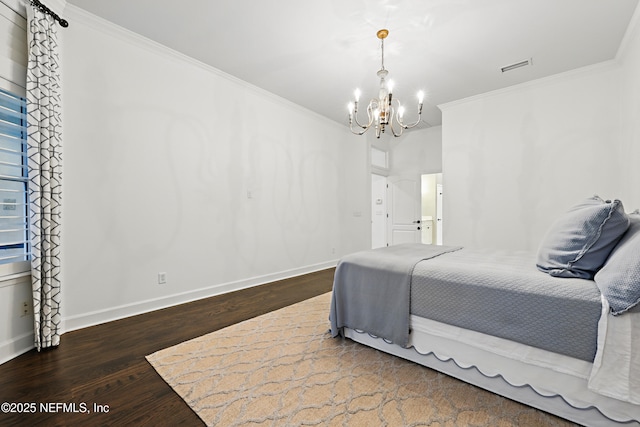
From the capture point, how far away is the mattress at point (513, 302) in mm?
1358

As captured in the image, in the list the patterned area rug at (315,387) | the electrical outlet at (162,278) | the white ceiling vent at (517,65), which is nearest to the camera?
the patterned area rug at (315,387)

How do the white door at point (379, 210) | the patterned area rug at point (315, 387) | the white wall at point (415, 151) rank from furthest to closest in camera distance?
the white door at point (379, 210) → the white wall at point (415, 151) → the patterned area rug at point (315, 387)

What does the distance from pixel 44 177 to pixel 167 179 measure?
1076mm

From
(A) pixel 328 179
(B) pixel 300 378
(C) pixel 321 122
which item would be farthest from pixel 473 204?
(B) pixel 300 378

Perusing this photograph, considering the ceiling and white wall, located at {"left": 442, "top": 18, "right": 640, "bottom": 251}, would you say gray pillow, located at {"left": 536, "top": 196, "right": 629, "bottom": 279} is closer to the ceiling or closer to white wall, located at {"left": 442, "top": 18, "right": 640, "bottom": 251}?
the ceiling

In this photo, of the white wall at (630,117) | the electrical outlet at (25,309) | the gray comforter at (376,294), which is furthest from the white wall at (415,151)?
the electrical outlet at (25,309)

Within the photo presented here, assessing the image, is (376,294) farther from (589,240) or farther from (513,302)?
(589,240)

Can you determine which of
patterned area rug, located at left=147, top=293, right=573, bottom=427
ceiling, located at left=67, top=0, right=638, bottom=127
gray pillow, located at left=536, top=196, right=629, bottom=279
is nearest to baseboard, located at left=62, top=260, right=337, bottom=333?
patterned area rug, located at left=147, top=293, right=573, bottom=427

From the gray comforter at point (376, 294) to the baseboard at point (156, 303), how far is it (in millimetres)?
1883

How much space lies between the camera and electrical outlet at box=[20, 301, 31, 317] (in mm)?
2100

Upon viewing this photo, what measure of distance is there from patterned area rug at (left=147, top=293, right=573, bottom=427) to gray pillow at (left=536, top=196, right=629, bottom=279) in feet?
2.53

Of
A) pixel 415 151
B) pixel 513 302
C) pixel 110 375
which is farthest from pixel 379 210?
pixel 110 375

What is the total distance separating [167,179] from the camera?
314 cm

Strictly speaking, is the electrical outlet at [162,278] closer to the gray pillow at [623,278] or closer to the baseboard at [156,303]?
the baseboard at [156,303]
